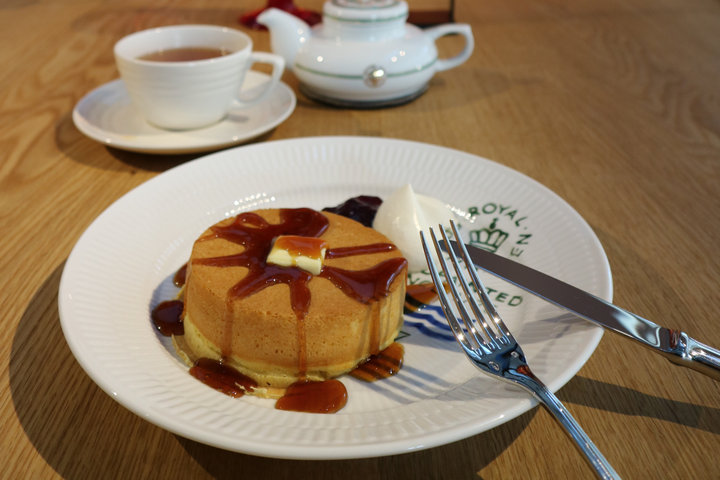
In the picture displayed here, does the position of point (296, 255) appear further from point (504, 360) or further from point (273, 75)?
point (273, 75)

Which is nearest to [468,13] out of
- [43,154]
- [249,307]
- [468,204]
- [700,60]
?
[700,60]

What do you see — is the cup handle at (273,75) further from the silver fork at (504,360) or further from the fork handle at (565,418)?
the fork handle at (565,418)

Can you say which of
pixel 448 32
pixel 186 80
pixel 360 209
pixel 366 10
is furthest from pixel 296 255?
pixel 448 32

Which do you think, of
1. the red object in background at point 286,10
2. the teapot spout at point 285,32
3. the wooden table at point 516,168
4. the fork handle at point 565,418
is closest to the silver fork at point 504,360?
the fork handle at point 565,418

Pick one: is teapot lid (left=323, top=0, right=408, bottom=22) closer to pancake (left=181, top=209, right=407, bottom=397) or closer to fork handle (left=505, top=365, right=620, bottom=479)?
pancake (left=181, top=209, right=407, bottom=397)

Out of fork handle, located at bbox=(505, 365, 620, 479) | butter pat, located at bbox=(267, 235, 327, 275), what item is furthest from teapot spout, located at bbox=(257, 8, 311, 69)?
fork handle, located at bbox=(505, 365, 620, 479)
